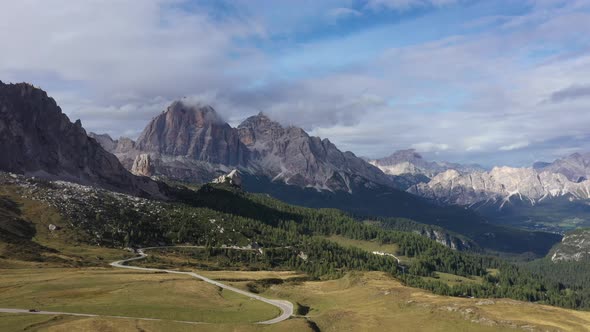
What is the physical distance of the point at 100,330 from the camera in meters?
94.0

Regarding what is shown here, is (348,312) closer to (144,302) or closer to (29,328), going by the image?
(144,302)

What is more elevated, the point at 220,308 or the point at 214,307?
the point at 214,307

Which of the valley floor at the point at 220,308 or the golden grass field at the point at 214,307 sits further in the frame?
the golden grass field at the point at 214,307

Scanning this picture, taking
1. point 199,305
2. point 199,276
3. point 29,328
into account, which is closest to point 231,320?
point 199,305

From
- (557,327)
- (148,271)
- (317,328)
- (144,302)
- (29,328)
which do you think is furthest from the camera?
(148,271)

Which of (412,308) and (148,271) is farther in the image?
(148,271)

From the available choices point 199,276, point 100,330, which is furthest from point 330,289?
point 100,330

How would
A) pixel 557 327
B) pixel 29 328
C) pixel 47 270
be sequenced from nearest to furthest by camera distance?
1. pixel 29 328
2. pixel 557 327
3. pixel 47 270

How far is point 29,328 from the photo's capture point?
9088cm

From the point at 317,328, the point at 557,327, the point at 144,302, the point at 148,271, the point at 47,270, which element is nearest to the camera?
the point at 557,327

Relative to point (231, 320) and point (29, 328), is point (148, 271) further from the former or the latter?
point (29, 328)

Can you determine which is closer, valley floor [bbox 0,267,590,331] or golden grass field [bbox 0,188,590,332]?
valley floor [bbox 0,267,590,331]

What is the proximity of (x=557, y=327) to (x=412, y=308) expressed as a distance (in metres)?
35.8

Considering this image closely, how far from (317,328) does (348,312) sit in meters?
16.9
